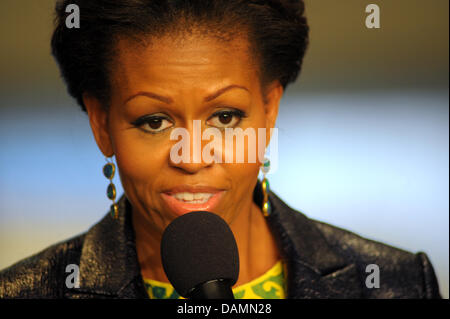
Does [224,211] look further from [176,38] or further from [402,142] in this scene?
[402,142]

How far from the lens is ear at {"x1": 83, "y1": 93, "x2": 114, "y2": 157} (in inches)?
54.2

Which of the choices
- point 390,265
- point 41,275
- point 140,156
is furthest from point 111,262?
point 390,265

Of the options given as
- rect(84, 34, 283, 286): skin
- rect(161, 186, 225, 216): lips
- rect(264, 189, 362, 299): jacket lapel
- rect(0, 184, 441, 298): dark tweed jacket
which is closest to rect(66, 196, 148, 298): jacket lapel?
rect(0, 184, 441, 298): dark tweed jacket

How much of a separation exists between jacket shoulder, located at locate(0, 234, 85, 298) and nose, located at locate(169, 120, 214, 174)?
44cm

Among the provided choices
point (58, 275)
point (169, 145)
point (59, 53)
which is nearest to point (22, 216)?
point (58, 275)

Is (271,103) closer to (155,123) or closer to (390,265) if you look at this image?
(155,123)

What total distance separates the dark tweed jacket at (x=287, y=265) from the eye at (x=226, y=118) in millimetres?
338

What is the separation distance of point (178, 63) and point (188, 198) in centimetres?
27

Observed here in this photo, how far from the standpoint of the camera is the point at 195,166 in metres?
1.24

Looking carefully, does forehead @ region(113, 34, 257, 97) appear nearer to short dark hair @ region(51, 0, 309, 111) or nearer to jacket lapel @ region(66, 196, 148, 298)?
short dark hair @ region(51, 0, 309, 111)

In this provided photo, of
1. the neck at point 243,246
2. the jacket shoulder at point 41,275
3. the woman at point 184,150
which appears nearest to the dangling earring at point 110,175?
the woman at point 184,150

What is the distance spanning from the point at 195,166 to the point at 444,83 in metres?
0.99

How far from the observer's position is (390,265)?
5.28 feet

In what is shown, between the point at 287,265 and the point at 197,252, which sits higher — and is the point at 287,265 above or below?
below
